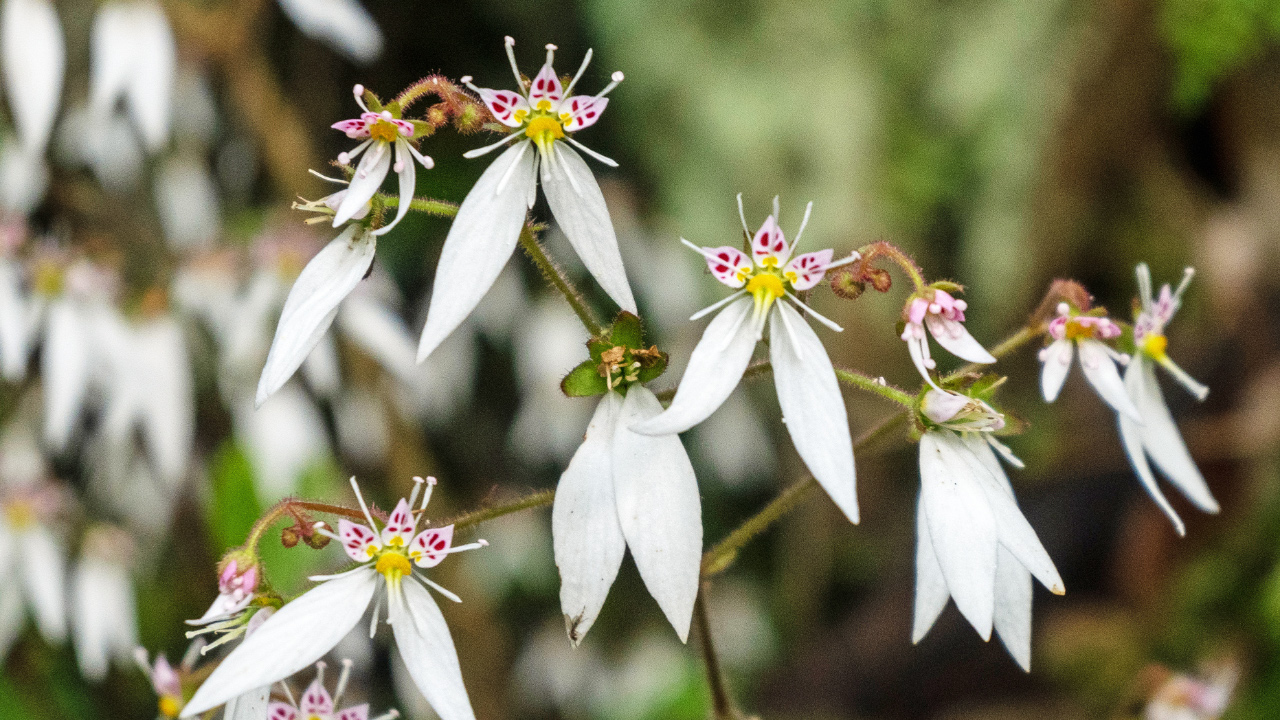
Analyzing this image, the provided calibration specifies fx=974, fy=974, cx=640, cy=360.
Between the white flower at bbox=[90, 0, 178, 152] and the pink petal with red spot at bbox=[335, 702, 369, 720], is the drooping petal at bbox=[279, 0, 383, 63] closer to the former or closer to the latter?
the white flower at bbox=[90, 0, 178, 152]

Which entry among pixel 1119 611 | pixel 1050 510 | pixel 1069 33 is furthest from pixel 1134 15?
pixel 1119 611

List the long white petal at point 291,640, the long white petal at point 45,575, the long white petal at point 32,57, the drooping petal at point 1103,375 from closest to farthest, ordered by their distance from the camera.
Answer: the long white petal at point 291,640
the drooping petal at point 1103,375
the long white petal at point 32,57
the long white petal at point 45,575

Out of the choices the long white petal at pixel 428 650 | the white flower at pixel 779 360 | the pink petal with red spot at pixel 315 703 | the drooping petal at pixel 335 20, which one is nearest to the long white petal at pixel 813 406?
the white flower at pixel 779 360

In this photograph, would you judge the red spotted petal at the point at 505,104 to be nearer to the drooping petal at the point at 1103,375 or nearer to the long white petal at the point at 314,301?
the long white petal at the point at 314,301

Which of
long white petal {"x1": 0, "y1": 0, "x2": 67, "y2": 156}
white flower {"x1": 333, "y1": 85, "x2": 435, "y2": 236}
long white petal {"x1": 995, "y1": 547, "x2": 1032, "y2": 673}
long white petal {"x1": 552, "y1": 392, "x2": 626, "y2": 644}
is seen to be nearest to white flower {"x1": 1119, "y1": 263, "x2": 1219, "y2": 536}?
long white petal {"x1": 995, "y1": 547, "x2": 1032, "y2": 673}

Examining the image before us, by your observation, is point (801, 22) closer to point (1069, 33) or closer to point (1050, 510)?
point (1069, 33)
